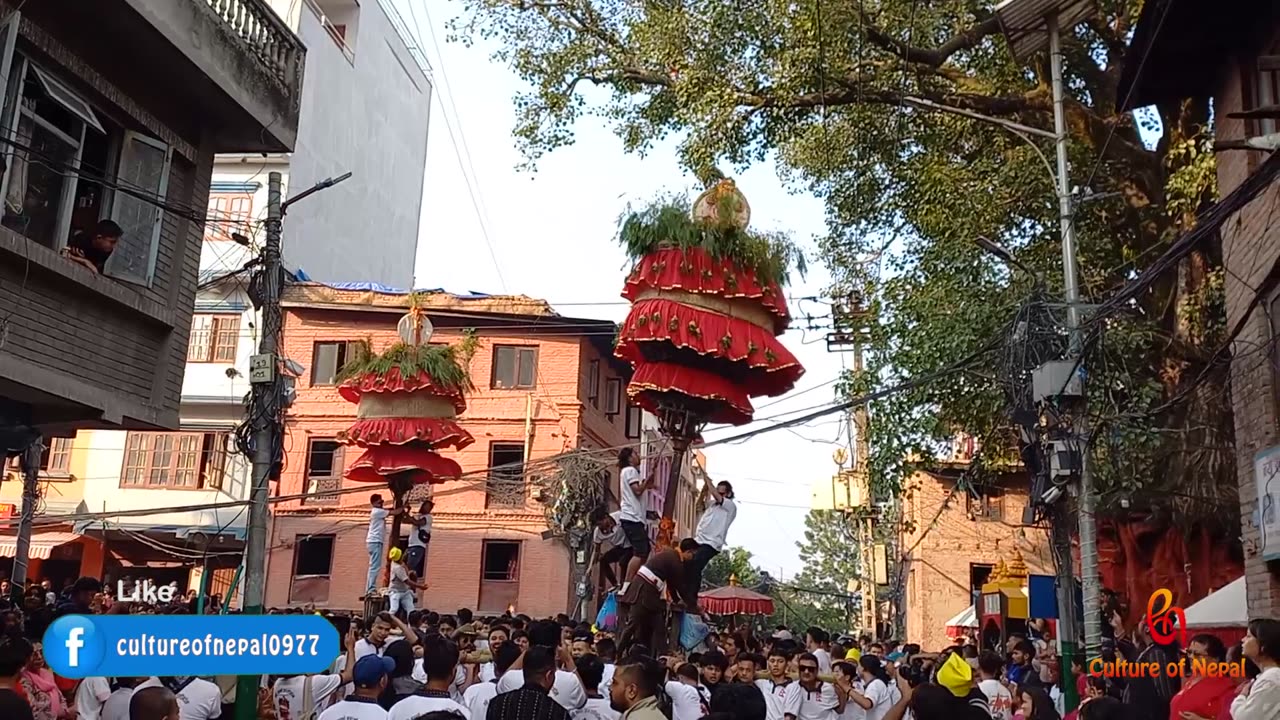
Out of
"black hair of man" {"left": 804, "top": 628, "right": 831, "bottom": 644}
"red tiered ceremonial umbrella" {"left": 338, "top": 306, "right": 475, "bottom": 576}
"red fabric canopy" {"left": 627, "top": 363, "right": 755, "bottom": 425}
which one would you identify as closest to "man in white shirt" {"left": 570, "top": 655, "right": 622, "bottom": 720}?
"red fabric canopy" {"left": 627, "top": 363, "right": 755, "bottom": 425}

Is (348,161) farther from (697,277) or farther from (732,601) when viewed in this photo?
(697,277)

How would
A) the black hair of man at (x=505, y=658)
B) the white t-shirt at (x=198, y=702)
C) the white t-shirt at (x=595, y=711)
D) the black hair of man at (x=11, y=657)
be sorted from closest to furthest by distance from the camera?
the black hair of man at (x=11, y=657)
the white t-shirt at (x=198, y=702)
the white t-shirt at (x=595, y=711)
the black hair of man at (x=505, y=658)

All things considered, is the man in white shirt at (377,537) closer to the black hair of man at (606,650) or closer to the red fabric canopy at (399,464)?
the red fabric canopy at (399,464)

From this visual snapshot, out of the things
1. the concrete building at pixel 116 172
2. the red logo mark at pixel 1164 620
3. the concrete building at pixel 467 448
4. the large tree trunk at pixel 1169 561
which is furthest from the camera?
the concrete building at pixel 467 448

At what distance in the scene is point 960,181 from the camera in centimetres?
1797

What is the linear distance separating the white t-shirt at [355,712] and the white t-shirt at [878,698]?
15.0 ft

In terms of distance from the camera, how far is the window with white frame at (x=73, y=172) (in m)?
11.1

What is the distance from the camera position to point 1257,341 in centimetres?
1235

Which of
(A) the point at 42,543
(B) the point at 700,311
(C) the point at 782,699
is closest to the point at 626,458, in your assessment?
(B) the point at 700,311

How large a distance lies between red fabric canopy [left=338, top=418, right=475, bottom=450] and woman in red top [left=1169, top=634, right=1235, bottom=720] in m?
11.7

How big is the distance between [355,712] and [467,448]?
2647 cm

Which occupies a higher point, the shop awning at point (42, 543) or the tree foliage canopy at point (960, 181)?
the tree foliage canopy at point (960, 181)

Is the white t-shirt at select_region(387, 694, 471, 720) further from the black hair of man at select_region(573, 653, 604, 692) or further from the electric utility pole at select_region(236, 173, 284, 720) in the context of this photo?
the electric utility pole at select_region(236, 173, 284, 720)

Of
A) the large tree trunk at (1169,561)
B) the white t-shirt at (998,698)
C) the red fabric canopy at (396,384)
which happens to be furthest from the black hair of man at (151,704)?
the large tree trunk at (1169,561)
